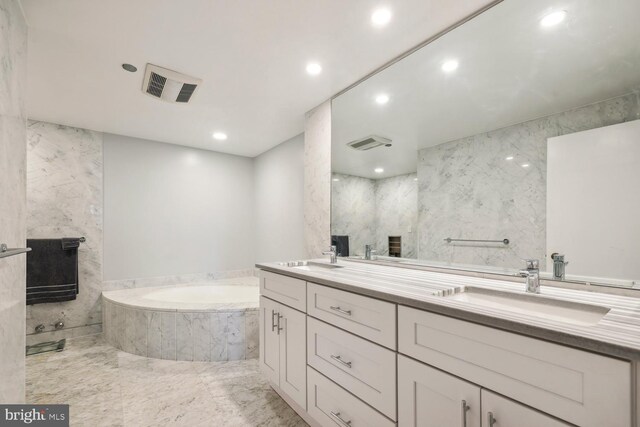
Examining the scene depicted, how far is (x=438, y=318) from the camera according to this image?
1.02 m

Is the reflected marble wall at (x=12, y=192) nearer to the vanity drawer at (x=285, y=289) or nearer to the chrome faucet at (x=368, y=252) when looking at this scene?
the vanity drawer at (x=285, y=289)

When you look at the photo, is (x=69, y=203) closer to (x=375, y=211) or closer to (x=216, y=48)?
(x=216, y=48)

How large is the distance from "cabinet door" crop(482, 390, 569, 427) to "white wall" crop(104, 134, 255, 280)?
12.2 feet

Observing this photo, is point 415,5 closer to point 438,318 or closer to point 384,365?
point 438,318

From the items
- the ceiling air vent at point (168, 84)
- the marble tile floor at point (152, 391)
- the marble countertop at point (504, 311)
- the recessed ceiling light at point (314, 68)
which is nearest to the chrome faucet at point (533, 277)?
the marble countertop at point (504, 311)

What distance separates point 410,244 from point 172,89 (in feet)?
7.11

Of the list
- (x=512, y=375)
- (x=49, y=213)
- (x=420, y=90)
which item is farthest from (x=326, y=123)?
(x=49, y=213)

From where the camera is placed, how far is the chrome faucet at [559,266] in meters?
1.27

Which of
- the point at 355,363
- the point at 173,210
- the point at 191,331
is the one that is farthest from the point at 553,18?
the point at 173,210

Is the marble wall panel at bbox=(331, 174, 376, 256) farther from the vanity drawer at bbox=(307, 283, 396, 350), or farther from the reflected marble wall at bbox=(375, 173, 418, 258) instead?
the vanity drawer at bbox=(307, 283, 396, 350)

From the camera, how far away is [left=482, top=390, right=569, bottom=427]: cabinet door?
0.77m

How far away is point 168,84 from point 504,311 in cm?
255

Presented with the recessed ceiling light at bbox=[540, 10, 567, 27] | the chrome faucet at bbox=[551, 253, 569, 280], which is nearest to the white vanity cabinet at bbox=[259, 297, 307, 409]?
the chrome faucet at bbox=[551, 253, 569, 280]

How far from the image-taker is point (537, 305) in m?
1.14
